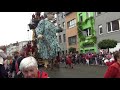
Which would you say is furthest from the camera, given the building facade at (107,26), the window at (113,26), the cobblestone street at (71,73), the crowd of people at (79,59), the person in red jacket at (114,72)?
the window at (113,26)

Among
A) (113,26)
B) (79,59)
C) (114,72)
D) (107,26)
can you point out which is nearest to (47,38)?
(114,72)

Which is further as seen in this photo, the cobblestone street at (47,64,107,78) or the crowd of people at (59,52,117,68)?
the crowd of people at (59,52,117,68)

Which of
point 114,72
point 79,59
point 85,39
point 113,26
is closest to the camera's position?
point 114,72

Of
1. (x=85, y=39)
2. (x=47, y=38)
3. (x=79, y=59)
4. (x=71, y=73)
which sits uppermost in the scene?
(x=85, y=39)

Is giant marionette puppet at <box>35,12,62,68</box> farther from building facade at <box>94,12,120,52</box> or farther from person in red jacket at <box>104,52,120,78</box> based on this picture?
building facade at <box>94,12,120,52</box>

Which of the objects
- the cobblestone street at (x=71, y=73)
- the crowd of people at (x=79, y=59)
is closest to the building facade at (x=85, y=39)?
the crowd of people at (x=79, y=59)

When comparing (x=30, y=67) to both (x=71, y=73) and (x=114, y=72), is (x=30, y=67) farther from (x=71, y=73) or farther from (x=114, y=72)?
(x=71, y=73)

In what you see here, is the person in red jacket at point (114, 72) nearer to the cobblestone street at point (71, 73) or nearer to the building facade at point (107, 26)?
the cobblestone street at point (71, 73)

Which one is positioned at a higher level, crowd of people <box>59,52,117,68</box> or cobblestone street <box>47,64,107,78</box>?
crowd of people <box>59,52,117,68</box>

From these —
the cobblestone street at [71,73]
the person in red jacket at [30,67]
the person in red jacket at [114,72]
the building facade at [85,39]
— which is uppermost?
the building facade at [85,39]

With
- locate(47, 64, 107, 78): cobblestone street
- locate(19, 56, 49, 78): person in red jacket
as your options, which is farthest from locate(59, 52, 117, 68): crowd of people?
locate(19, 56, 49, 78): person in red jacket

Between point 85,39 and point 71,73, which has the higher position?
point 85,39
